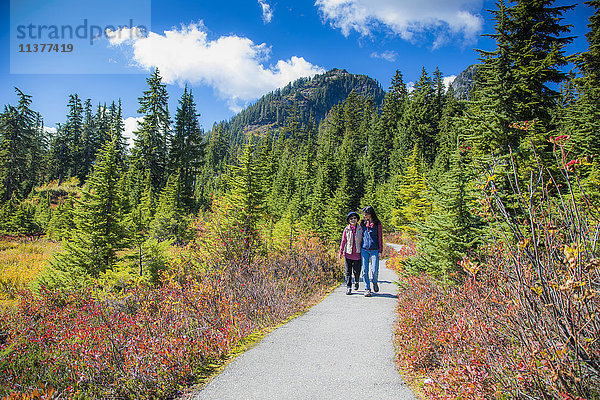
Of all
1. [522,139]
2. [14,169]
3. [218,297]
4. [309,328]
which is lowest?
[309,328]

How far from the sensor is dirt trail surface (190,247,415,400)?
3398mm

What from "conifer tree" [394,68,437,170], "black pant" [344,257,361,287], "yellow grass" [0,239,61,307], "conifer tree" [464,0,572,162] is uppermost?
"conifer tree" [394,68,437,170]

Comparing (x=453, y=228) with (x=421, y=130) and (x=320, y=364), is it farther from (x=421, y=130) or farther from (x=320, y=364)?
(x=421, y=130)

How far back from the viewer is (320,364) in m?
4.04

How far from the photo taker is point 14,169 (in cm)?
4322

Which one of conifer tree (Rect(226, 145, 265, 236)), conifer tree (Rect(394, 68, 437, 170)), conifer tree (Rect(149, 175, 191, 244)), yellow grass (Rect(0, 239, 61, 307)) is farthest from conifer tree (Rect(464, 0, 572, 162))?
conifer tree (Rect(394, 68, 437, 170))

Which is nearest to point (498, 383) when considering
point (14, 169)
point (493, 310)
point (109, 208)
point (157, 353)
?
point (493, 310)

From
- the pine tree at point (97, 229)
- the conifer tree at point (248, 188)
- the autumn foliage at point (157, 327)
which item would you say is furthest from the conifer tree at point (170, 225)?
the autumn foliage at point (157, 327)

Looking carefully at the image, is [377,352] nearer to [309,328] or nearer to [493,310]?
[309,328]

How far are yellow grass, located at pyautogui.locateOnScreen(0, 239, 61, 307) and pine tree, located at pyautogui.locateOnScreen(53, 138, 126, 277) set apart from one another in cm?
164

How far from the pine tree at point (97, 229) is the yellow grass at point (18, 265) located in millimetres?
1638

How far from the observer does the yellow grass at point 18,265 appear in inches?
522

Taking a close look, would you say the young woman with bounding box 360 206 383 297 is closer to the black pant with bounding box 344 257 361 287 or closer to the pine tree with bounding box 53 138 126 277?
the black pant with bounding box 344 257 361 287

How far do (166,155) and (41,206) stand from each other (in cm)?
1540
